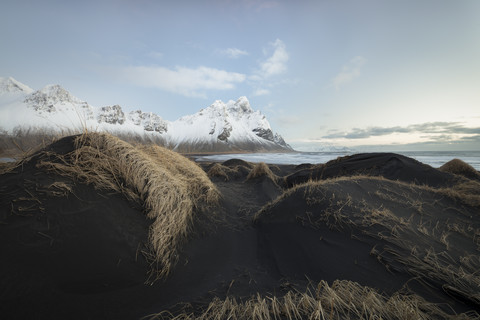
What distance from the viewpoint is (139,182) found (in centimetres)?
276

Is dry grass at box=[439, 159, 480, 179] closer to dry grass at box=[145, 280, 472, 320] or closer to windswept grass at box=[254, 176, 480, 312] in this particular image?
windswept grass at box=[254, 176, 480, 312]

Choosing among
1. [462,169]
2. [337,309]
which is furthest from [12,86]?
[462,169]

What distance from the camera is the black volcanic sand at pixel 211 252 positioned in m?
1.67

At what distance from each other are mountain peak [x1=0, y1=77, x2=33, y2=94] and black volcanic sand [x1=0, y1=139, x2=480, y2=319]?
20314 cm

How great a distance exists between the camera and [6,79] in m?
134

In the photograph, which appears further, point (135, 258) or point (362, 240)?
point (362, 240)

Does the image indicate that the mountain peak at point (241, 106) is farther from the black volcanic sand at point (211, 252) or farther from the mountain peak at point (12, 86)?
the black volcanic sand at point (211, 252)

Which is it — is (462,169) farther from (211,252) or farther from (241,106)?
(241,106)

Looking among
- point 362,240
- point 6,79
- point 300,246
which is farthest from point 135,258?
point 6,79

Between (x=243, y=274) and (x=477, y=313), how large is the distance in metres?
2.32

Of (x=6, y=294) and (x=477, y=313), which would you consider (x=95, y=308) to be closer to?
(x=6, y=294)

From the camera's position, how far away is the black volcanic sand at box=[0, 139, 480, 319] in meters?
1.67

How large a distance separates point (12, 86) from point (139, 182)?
729 feet

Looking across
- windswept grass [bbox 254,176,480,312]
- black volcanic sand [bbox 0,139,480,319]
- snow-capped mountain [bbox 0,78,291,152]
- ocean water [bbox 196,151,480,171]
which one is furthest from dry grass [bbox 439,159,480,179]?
snow-capped mountain [bbox 0,78,291,152]
